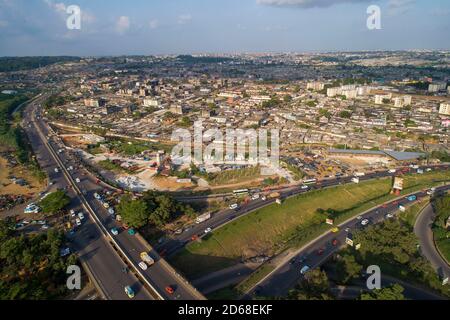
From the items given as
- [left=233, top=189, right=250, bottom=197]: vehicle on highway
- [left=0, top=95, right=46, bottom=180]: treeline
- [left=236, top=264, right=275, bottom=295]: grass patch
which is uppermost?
[left=0, top=95, right=46, bottom=180]: treeline

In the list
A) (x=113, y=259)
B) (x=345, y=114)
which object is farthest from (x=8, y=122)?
(x=345, y=114)

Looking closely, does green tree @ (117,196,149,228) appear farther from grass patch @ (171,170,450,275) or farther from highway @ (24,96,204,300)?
grass patch @ (171,170,450,275)

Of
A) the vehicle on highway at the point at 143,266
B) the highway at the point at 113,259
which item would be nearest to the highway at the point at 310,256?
the highway at the point at 113,259

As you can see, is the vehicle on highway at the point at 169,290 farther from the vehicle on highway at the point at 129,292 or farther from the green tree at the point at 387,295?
the green tree at the point at 387,295

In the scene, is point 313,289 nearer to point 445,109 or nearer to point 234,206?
point 234,206

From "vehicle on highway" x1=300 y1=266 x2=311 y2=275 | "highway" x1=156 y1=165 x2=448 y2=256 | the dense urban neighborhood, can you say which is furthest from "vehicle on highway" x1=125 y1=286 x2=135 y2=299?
"vehicle on highway" x1=300 y1=266 x2=311 y2=275

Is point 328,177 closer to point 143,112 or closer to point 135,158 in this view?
point 135,158
